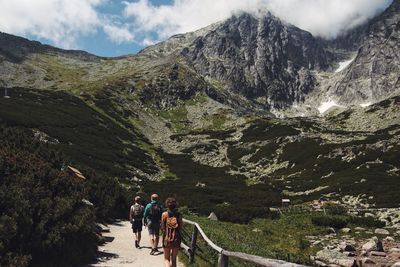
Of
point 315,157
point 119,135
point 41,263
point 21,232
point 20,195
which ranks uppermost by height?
point 119,135

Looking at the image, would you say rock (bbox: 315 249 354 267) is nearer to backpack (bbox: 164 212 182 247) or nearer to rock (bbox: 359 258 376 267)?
rock (bbox: 359 258 376 267)

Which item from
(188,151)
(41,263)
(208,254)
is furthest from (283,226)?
(188,151)

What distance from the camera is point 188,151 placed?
359ft

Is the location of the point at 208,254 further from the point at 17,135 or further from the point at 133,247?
the point at 17,135

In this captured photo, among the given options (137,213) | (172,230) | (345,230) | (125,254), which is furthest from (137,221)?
(345,230)

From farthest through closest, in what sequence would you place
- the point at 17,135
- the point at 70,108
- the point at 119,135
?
the point at 70,108 → the point at 119,135 → the point at 17,135

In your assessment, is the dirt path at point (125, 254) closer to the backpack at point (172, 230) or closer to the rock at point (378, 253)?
the backpack at point (172, 230)

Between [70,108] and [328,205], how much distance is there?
93.3m

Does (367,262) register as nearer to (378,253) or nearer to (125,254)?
(378,253)

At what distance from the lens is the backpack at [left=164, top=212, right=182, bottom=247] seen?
12.9 meters

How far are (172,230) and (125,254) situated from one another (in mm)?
6248

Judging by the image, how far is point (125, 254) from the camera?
1830 cm

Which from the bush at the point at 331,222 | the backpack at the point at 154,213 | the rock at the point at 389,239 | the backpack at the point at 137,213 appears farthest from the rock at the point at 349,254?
the bush at the point at 331,222

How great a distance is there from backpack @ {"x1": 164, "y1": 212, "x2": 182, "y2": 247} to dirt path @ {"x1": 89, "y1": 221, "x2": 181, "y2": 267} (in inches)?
145
